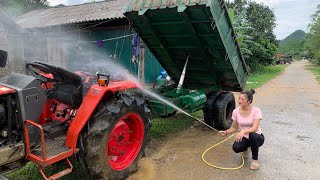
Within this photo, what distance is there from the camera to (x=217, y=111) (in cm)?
665

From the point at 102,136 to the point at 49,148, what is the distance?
2.14ft

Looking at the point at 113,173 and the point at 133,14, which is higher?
the point at 133,14

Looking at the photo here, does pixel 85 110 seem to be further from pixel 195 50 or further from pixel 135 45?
pixel 135 45

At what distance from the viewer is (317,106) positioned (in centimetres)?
995

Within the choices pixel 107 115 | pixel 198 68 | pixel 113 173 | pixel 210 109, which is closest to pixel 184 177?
pixel 113 173

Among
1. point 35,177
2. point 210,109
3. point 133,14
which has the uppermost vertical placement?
point 133,14

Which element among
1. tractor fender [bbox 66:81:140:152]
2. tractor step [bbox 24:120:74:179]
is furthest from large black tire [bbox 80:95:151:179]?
tractor step [bbox 24:120:74:179]

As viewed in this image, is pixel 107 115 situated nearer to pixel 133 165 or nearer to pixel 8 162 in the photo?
pixel 133 165

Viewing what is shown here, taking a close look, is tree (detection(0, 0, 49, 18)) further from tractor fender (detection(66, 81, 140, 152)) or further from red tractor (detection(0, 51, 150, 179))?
tractor fender (detection(66, 81, 140, 152))

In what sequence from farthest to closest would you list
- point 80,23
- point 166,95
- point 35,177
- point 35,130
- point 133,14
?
point 80,23 < point 166,95 < point 133,14 < point 35,177 < point 35,130

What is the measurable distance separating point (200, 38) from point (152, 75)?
26.5ft

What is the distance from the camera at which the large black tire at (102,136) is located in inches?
145

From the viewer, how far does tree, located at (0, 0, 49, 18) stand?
23.0m

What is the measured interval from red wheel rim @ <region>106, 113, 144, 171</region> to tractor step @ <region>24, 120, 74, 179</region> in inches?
24.0
